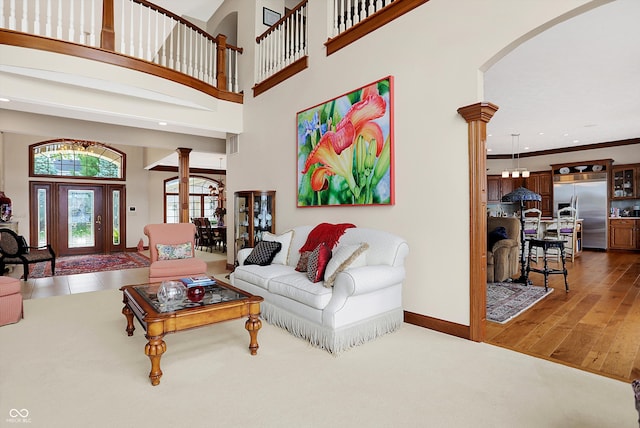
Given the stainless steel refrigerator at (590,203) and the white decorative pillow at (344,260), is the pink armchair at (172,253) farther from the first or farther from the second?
the stainless steel refrigerator at (590,203)

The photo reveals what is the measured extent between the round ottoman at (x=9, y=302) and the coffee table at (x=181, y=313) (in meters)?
1.42

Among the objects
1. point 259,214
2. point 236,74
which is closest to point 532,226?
point 259,214

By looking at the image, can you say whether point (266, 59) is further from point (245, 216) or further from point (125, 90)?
point (245, 216)

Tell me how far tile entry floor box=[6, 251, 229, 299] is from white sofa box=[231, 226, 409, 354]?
3223 mm

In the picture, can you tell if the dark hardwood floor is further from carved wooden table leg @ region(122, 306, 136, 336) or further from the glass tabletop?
carved wooden table leg @ region(122, 306, 136, 336)

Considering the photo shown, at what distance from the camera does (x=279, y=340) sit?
2982 millimetres

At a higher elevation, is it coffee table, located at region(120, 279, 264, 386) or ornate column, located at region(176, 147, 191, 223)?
ornate column, located at region(176, 147, 191, 223)

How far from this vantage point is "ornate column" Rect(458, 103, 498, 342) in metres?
2.91

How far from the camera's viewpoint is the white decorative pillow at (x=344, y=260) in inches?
116

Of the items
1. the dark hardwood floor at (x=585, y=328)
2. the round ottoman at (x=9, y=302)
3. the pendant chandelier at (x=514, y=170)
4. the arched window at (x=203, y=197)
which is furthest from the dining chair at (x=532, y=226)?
the arched window at (x=203, y=197)

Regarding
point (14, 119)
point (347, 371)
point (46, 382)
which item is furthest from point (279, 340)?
point (14, 119)

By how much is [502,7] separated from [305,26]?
3.29m

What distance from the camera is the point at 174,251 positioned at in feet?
16.0

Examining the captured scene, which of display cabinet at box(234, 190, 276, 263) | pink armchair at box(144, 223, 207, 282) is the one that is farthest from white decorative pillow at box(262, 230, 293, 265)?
pink armchair at box(144, 223, 207, 282)
